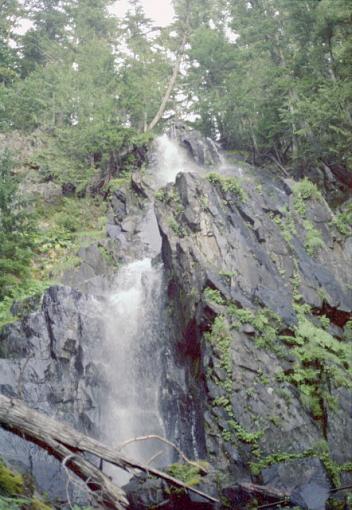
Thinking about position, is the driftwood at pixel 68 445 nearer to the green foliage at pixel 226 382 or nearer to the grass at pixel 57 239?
the green foliage at pixel 226 382

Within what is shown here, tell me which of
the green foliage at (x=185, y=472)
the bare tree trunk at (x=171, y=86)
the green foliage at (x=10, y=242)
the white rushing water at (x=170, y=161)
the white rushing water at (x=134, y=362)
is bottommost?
the green foliage at (x=185, y=472)

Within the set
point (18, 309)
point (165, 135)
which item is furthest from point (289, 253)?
point (165, 135)

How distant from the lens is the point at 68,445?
17.7ft

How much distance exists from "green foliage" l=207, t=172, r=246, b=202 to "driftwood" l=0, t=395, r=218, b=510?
12031 millimetres

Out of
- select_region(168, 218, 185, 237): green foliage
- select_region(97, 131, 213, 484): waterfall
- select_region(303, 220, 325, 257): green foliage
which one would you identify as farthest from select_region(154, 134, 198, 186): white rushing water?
select_region(303, 220, 325, 257): green foliage

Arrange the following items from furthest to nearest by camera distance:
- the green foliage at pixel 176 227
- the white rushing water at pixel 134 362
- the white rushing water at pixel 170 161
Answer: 1. the white rushing water at pixel 170 161
2. the green foliage at pixel 176 227
3. the white rushing water at pixel 134 362

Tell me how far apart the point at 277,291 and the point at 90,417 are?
677 cm

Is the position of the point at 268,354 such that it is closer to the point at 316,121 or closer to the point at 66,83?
the point at 316,121

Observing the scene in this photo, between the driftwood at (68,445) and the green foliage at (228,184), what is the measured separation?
12.0 meters

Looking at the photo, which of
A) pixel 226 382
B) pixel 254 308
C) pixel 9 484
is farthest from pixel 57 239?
pixel 9 484

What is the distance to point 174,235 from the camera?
571 inches

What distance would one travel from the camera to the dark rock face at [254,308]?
10.1 metres

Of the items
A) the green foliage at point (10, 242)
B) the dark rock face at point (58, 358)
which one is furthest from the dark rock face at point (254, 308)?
the green foliage at point (10, 242)

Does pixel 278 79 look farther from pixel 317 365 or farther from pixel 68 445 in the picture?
pixel 68 445
